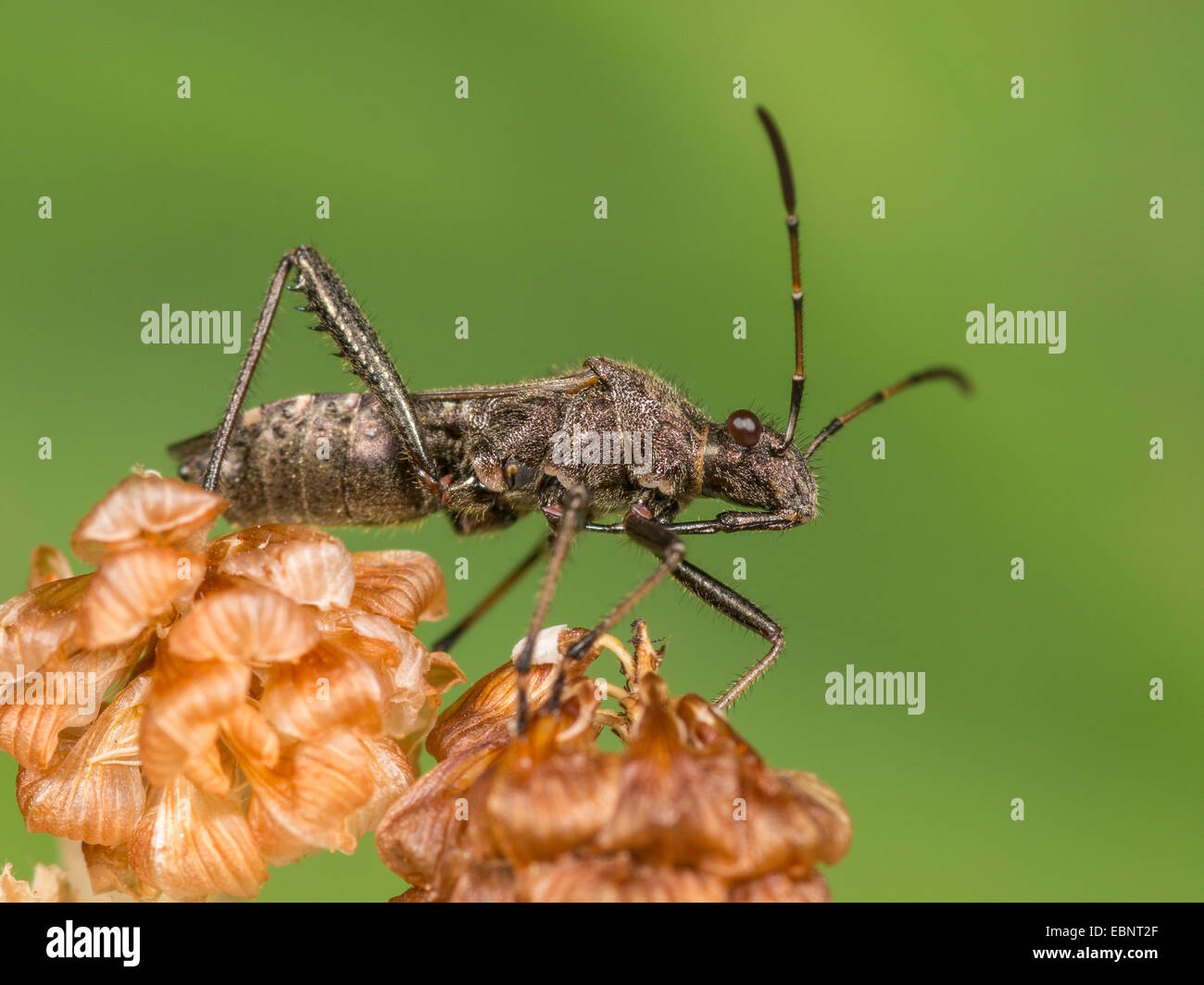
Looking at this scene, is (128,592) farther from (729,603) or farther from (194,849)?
(729,603)

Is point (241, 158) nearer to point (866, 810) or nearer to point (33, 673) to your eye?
point (33, 673)

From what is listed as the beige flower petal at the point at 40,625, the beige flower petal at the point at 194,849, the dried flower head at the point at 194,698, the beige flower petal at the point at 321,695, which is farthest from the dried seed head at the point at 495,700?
the beige flower petal at the point at 40,625

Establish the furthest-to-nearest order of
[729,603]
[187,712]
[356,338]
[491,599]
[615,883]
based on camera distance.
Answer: [491,599] < [356,338] < [729,603] < [187,712] < [615,883]

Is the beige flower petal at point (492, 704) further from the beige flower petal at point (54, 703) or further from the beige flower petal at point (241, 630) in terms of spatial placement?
the beige flower petal at point (54, 703)

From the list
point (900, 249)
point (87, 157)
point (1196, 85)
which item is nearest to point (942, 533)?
point (900, 249)

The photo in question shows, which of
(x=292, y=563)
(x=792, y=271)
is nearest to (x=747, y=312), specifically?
(x=792, y=271)

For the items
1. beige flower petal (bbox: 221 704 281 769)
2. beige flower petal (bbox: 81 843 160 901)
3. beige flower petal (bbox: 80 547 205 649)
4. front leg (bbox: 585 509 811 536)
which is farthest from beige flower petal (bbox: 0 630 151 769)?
front leg (bbox: 585 509 811 536)
